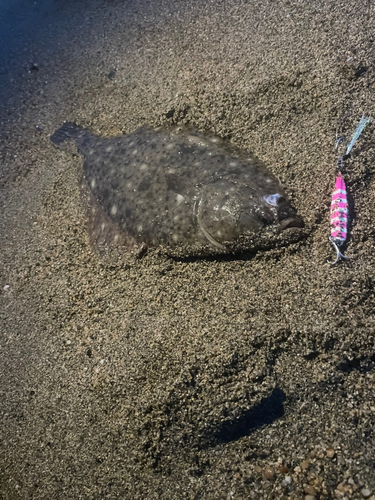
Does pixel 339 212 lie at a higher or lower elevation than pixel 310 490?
higher

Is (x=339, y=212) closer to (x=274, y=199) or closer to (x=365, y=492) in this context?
(x=274, y=199)

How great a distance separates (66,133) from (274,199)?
9.26 ft

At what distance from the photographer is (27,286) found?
330cm

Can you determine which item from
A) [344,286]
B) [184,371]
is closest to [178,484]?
[184,371]

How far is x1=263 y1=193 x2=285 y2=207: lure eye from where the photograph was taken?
271 centimetres

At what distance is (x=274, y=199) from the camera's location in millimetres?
2725

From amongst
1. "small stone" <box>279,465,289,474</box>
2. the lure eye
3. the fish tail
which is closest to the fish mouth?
the lure eye

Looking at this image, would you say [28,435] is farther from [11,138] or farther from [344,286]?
[11,138]

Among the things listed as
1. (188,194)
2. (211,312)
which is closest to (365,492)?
(211,312)

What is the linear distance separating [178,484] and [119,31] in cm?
519

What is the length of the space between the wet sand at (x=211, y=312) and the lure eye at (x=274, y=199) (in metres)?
0.17

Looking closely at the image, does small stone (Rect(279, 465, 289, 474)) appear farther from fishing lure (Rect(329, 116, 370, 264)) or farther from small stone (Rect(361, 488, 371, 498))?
fishing lure (Rect(329, 116, 370, 264))

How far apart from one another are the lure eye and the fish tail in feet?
8.33

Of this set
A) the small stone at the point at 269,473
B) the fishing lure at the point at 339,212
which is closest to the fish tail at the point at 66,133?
the fishing lure at the point at 339,212
